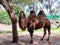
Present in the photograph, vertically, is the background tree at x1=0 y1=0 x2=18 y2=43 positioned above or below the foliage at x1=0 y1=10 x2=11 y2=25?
above

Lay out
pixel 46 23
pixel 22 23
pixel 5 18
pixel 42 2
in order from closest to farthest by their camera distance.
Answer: pixel 22 23 → pixel 46 23 → pixel 5 18 → pixel 42 2

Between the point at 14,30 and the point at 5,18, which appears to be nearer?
the point at 14,30

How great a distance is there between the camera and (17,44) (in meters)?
11.2

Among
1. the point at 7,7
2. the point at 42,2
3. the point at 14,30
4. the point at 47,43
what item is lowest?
the point at 42,2

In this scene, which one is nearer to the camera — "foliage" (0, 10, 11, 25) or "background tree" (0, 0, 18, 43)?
"background tree" (0, 0, 18, 43)

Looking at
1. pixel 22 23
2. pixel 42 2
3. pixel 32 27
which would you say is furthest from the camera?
pixel 42 2

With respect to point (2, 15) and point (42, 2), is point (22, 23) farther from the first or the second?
point (42, 2)

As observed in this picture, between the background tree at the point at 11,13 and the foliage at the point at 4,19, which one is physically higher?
the background tree at the point at 11,13

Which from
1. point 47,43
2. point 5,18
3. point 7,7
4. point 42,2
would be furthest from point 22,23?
point 42,2

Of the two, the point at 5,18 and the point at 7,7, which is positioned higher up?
the point at 7,7

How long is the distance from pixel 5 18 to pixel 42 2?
15.4 meters

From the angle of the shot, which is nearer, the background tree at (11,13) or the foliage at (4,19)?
the background tree at (11,13)

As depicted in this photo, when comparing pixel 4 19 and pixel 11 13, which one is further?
pixel 4 19

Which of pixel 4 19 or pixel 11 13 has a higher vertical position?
pixel 11 13
